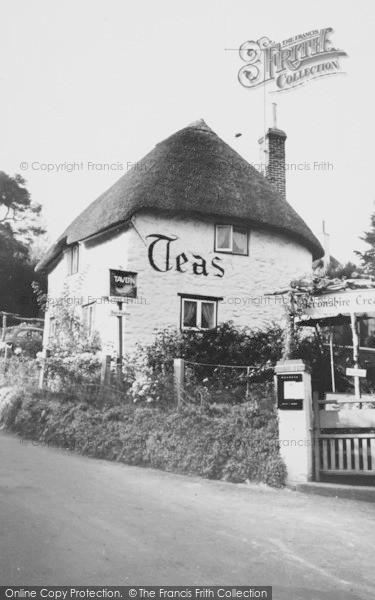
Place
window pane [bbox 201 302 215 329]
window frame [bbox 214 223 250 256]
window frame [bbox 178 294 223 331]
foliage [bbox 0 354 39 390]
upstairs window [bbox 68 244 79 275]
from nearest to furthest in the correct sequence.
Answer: foliage [bbox 0 354 39 390] → window frame [bbox 178 294 223 331] → window pane [bbox 201 302 215 329] → window frame [bbox 214 223 250 256] → upstairs window [bbox 68 244 79 275]

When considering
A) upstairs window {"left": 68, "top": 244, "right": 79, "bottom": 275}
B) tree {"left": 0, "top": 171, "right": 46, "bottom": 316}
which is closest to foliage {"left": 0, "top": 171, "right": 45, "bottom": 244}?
tree {"left": 0, "top": 171, "right": 46, "bottom": 316}

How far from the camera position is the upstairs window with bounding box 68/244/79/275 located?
64.5ft

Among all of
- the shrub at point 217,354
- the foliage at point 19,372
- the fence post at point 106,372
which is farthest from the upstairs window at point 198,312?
the fence post at point 106,372

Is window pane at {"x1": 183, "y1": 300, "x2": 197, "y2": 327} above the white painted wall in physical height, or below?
below

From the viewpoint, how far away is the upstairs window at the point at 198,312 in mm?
16406

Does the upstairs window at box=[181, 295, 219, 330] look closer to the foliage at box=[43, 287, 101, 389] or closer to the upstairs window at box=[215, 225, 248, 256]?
the upstairs window at box=[215, 225, 248, 256]

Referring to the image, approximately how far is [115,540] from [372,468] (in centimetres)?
439

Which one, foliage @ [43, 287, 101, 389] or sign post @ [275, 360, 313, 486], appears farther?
foliage @ [43, 287, 101, 389]

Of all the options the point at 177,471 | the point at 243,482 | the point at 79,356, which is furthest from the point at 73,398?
the point at 243,482

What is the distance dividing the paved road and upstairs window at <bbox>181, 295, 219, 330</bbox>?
8.24 m

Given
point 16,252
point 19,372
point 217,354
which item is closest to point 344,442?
point 217,354

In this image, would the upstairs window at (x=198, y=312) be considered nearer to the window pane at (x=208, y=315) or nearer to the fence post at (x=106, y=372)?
the window pane at (x=208, y=315)

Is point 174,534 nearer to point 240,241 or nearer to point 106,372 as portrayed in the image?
point 106,372

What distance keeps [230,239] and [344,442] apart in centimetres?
988
